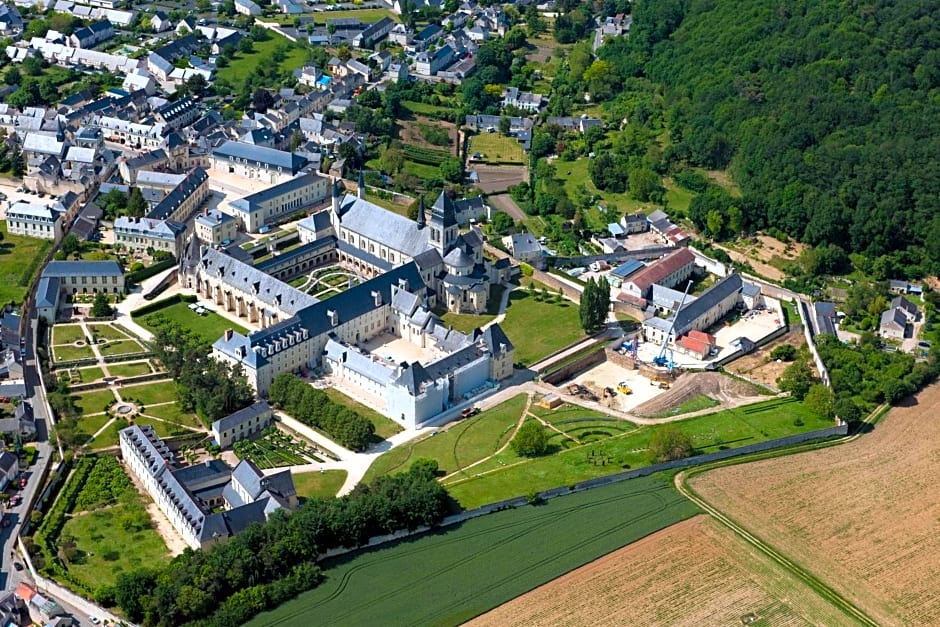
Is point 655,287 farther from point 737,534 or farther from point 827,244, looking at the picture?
point 737,534

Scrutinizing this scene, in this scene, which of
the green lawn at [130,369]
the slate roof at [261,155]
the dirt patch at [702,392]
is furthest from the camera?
the slate roof at [261,155]

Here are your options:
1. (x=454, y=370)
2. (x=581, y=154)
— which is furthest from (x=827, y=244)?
(x=454, y=370)

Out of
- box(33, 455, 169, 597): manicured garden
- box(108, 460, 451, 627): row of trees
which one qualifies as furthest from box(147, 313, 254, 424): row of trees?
box(108, 460, 451, 627): row of trees

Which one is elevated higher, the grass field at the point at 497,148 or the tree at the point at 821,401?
the grass field at the point at 497,148

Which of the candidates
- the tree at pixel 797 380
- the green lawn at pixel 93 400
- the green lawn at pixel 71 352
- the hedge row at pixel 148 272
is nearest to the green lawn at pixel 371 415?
the green lawn at pixel 93 400

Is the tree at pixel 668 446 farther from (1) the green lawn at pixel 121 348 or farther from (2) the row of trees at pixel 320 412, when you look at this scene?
(1) the green lawn at pixel 121 348

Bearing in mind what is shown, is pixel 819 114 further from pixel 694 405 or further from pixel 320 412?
pixel 320 412

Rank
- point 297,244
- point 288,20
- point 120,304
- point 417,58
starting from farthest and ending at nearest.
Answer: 1. point 288,20
2. point 417,58
3. point 297,244
4. point 120,304
